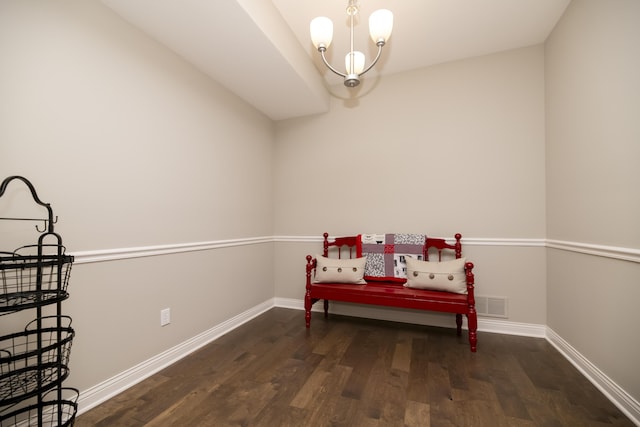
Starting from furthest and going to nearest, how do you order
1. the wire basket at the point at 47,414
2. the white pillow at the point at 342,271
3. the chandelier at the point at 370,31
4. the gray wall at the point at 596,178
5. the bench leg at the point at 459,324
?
the white pillow at the point at 342,271 < the bench leg at the point at 459,324 < the chandelier at the point at 370,31 < the gray wall at the point at 596,178 < the wire basket at the point at 47,414

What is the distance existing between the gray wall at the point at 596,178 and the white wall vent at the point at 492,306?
0.32 m

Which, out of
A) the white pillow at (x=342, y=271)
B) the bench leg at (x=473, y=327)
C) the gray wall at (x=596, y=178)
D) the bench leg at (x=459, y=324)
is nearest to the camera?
the gray wall at (x=596, y=178)

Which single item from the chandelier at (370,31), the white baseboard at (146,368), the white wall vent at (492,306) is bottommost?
the white baseboard at (146,368)

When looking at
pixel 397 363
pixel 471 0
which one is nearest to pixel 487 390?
pixel 397 363

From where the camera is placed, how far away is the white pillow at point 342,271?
8.47 ft

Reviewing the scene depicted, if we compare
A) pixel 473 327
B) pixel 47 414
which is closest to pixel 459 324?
pixel 473 327

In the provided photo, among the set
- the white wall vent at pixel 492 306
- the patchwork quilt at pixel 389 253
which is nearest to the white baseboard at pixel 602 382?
the white wall vent at pixel 492 306

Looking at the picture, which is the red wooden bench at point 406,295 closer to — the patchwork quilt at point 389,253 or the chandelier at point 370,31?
the patchwork quilt at point 389,253

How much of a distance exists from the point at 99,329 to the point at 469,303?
2428 millimetres

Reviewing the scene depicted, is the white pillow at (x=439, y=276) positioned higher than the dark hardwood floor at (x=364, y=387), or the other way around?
the white pillow at (x=439, y=276)

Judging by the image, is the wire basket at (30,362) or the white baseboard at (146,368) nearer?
the wire basket at (30,362)

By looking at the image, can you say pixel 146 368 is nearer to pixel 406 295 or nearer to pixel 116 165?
pixel 116 165

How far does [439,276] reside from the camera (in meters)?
2.30

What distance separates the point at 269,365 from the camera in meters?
1.93
